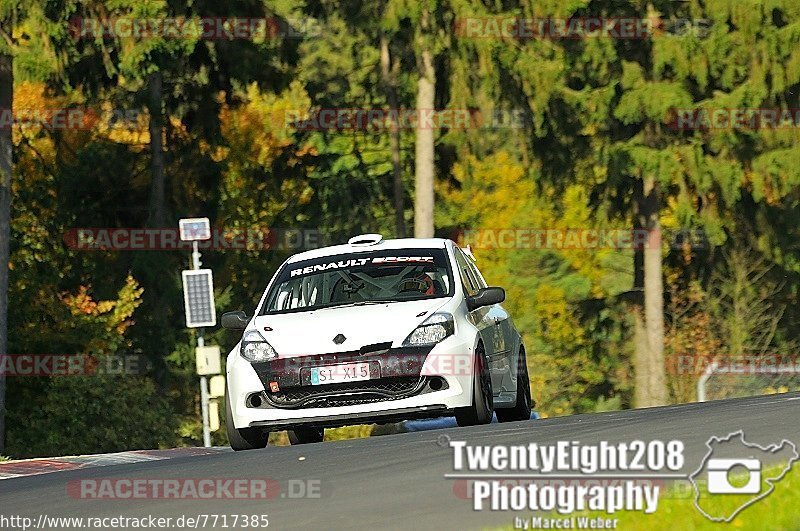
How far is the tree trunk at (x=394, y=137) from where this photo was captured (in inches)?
1958

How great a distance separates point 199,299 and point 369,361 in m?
14.0

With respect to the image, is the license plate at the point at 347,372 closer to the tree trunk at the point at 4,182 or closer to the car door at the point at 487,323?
the car door at the point at 487,323

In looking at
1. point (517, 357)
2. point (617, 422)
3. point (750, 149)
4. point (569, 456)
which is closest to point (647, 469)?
point (569, 456)

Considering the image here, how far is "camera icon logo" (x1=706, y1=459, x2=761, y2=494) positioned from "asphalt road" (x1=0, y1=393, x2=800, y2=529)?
23cm

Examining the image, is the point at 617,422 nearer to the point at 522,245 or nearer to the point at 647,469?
the point at 647,469

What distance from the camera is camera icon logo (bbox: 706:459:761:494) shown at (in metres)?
9.70

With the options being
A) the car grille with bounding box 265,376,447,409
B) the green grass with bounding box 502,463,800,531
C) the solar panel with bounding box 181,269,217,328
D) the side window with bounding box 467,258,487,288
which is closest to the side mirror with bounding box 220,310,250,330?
the car grille with bounding box 265,376,447,409

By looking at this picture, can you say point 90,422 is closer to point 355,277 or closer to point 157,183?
point 157,183

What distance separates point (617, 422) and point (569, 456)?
3178mm

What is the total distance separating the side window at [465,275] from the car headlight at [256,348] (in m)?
1.99

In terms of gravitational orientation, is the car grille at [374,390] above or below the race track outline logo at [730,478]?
above

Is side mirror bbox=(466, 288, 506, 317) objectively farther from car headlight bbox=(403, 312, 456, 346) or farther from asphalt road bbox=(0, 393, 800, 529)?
asphalt road bbox=(0, 393, 800, 529)

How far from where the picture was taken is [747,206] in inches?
1785

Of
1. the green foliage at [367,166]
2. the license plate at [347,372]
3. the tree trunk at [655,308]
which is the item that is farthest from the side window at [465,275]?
the tree trunk at [655,308]
